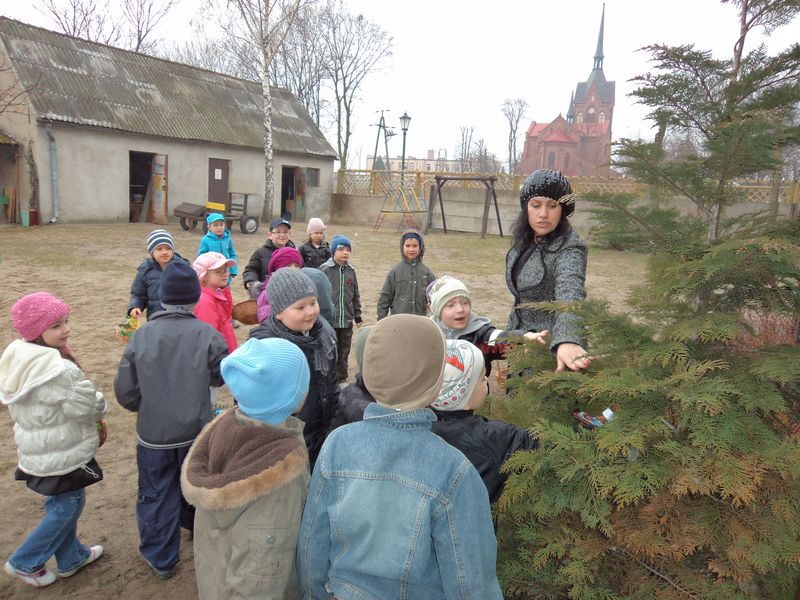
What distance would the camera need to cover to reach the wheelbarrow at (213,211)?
16.0 metres

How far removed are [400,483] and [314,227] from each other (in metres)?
5.10

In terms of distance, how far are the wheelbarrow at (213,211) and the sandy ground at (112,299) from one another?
1.24 feet

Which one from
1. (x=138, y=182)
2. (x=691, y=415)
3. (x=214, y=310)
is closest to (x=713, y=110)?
(x=691, y=415)

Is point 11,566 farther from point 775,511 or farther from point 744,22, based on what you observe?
point 744,22

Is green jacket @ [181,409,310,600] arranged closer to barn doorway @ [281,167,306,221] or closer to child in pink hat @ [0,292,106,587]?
child in pink hat @ [0,292,106,587]

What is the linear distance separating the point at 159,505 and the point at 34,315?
1087 mm

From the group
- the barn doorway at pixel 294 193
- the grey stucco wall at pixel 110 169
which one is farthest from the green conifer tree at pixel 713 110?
the barn doorway at pixel 294 193

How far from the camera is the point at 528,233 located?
2.52 meters

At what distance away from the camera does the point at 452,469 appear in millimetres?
1402

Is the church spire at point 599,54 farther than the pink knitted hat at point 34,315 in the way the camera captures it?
Yes

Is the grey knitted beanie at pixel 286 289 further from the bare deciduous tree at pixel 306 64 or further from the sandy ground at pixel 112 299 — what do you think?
the bare deciduous tree at pixel 306 64

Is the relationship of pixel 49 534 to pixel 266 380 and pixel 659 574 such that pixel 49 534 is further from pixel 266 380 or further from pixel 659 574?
pixel 659 574

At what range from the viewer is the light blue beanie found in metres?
1.79

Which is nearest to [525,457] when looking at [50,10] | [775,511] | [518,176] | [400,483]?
[400,483]
